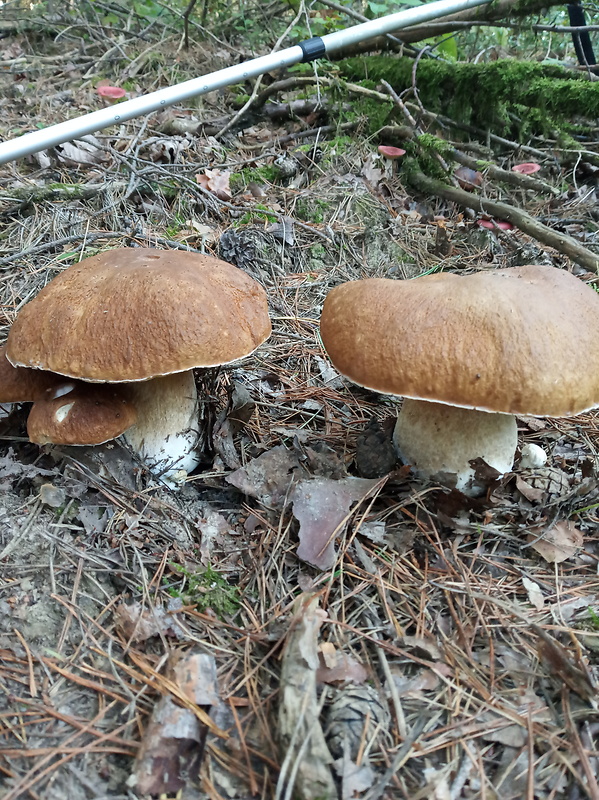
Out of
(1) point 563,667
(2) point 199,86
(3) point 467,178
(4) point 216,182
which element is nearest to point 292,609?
(1) point 563,667

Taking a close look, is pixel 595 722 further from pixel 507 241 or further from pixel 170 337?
pixel 507 241

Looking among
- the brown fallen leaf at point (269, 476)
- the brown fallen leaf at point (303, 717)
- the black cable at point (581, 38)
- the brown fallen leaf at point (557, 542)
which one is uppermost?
the black cable at point (581, 38)

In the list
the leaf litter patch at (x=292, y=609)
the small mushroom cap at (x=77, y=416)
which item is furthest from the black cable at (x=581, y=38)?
the small mushroom cap at (x=77, y=416)

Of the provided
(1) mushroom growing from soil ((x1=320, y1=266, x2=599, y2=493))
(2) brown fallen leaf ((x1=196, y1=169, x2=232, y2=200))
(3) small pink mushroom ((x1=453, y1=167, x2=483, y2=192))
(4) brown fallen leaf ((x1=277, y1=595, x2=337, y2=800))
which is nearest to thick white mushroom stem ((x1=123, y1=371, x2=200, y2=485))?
(1) mushroom growing from soil ((x1=320, y1=266, x2=599, y2=493))

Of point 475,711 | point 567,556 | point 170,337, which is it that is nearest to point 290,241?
point 170,337

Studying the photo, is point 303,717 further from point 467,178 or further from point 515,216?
point 467,178

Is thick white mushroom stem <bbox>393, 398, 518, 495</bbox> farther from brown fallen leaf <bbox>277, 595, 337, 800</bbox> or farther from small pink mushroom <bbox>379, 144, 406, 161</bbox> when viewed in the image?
small pink mushroom <bbox>379, 144, 406, 161</bbox>

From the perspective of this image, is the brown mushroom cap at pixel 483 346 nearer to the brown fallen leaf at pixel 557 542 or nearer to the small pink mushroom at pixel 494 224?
the brown fallen leaf at pixel 557 542
